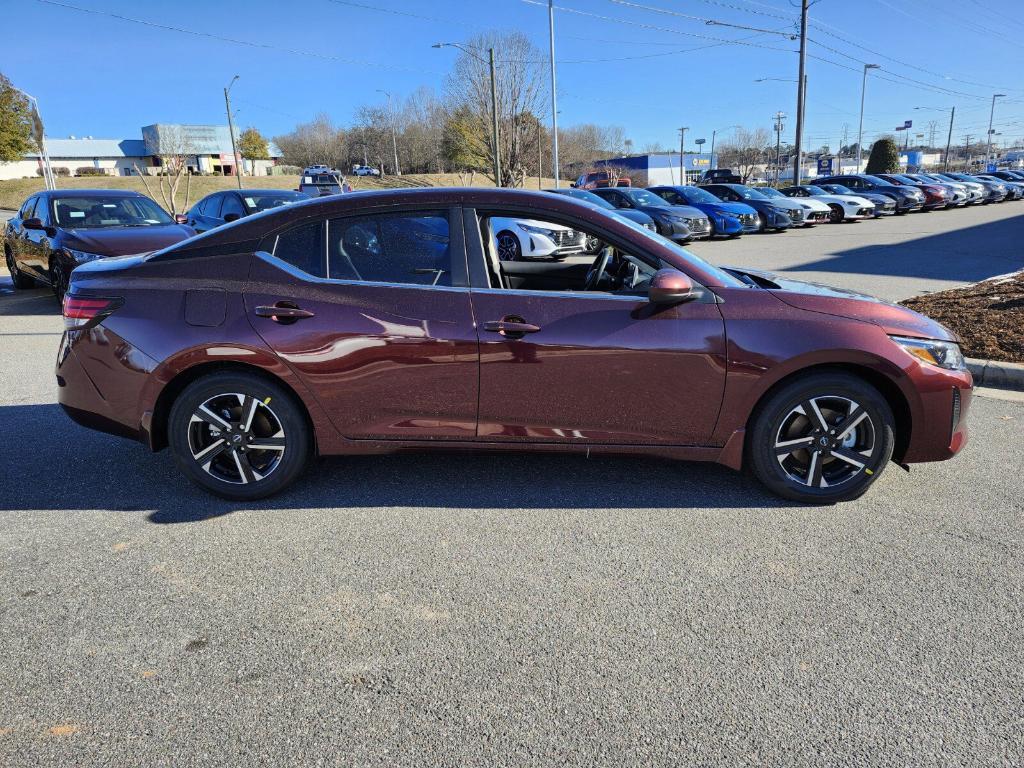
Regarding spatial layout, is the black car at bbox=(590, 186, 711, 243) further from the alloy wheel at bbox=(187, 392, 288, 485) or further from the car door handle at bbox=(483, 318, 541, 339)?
the alloy wheel at bbox=(187, 392, 288, 485)

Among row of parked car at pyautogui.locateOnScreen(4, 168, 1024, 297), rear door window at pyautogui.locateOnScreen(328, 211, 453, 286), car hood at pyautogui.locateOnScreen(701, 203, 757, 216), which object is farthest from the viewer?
car hood at pyautogui.locateOnScreen(701, 203, 757, 216)

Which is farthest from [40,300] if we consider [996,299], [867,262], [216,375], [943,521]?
[867,262]

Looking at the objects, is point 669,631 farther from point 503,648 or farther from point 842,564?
point 842,564

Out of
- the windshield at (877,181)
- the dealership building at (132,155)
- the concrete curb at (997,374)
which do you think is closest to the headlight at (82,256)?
the concrete curb at (997,374)

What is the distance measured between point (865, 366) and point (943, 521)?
2.85 feet

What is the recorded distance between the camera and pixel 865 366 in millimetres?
3615

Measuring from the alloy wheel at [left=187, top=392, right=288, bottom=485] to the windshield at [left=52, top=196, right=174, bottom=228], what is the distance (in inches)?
312

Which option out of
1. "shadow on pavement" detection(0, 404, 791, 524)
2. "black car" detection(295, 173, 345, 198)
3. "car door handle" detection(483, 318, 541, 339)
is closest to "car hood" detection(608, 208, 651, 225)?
"black car" detection(295, 173, 345, 198)

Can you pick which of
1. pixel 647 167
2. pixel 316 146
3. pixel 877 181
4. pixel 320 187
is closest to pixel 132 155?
pixel 316 146

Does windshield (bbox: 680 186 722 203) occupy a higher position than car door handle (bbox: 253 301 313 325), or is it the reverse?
windshield (bbox: 680 186 722 203)

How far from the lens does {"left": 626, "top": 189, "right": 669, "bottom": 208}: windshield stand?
19.5 metres

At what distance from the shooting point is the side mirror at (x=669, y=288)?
347 centimetres

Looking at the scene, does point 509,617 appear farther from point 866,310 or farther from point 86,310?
point 86,310

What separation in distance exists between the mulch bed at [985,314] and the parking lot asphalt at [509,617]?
2607 mm
